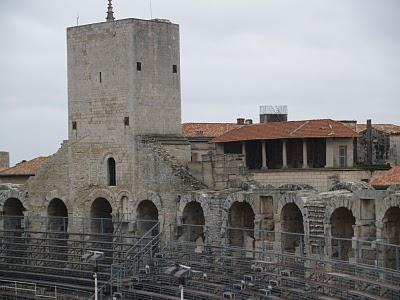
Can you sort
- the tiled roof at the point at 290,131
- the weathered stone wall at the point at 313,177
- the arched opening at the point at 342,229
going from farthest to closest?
the tiled roof at the point at 290,131 → the weathered stone wall at the point at 313,177 → the arched opening at the point at 342,229

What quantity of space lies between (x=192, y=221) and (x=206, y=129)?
1473 cm

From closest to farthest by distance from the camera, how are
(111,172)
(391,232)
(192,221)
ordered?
(391,232) → (192,221) → (111,172)

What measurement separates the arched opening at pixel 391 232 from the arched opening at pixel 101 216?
54.0ft

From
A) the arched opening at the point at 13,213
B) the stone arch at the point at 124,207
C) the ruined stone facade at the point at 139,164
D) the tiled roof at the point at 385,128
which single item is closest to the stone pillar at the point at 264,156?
the ruined stone facade at the point at 139,164

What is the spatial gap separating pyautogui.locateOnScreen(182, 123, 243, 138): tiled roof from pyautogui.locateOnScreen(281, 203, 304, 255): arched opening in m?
17.5

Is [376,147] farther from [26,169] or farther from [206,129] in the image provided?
[26,169]

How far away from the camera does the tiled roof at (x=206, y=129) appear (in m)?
60.1

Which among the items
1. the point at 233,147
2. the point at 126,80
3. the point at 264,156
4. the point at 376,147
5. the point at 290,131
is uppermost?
the point at 126,80

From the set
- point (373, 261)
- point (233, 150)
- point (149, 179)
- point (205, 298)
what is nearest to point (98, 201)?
point (149, 179)

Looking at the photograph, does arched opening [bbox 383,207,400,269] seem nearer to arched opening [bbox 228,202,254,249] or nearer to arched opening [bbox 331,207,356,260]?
arched opening [bbox 331,207,356,260]

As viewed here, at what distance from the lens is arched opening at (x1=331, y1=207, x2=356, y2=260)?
1558 inches

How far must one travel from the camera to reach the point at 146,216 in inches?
1961

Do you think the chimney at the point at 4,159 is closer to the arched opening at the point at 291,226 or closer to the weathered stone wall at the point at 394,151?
the weathered stone wall at the point at 394,151

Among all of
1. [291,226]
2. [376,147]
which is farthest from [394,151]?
[291,226]
